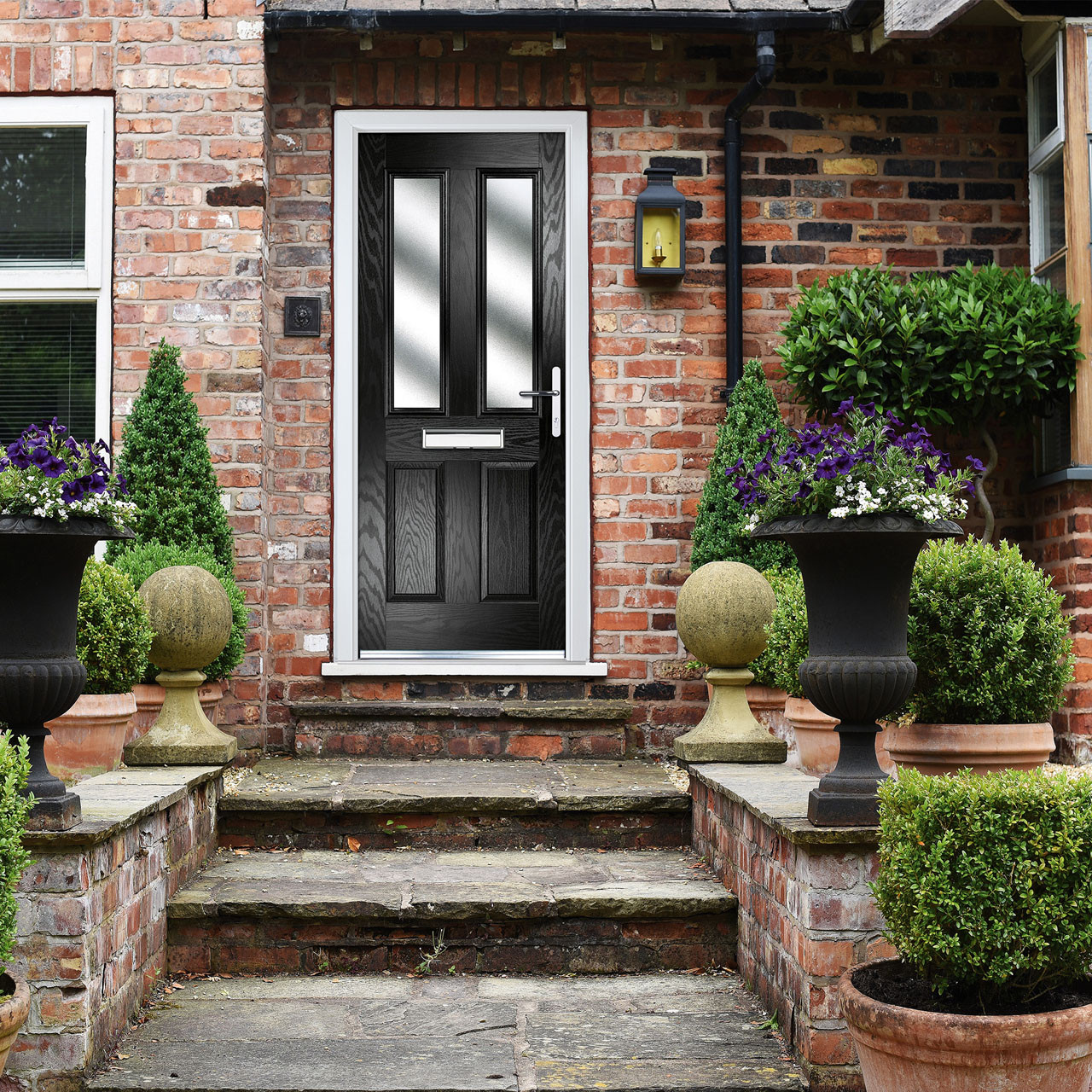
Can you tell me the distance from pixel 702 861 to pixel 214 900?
1471 millimetres

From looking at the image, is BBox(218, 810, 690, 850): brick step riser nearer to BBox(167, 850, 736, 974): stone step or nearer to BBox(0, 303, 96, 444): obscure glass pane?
BBox(167, 850, 736, 974): stone step

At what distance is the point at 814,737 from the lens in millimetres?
3822

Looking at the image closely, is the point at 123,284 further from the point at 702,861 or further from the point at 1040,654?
the point at 1040,654

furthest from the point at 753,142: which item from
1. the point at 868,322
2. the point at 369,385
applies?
the point at 369,385

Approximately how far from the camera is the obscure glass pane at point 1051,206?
5.07 m

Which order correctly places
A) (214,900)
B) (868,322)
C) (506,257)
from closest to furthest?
(214,900)
(868,322)
(506,257)

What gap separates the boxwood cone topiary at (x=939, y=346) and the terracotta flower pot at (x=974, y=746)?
1.94 meters

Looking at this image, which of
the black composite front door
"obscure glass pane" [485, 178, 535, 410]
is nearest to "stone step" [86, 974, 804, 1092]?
the black composite front door

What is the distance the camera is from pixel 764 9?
4.96 metres

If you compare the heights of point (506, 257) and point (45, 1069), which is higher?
point (506, 257)

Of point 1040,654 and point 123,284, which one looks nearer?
point 1040,654

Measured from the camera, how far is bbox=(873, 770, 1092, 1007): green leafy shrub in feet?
7.21

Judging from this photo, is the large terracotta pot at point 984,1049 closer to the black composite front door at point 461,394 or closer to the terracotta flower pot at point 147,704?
the terracotta flower pot at point 147,704

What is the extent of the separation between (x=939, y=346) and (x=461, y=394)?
78.8 inches
